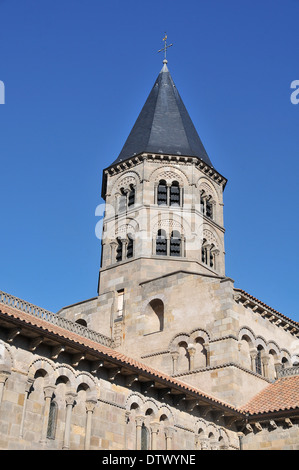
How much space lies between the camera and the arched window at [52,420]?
17.2 m

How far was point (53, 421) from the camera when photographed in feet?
57.3

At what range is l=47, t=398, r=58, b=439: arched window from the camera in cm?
1719

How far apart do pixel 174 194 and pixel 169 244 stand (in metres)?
3.13

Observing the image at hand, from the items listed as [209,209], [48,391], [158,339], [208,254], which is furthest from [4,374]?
[209,209]

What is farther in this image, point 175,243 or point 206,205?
point 206,205

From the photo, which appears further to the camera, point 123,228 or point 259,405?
point 123,228

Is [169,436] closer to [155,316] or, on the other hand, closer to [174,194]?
[155,316]

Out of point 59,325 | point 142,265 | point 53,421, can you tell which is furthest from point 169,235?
point 53,421

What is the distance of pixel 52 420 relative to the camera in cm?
1747

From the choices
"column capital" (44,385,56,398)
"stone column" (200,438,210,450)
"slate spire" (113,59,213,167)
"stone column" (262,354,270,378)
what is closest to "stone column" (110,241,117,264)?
"slate spire" (113,59,213,167)
